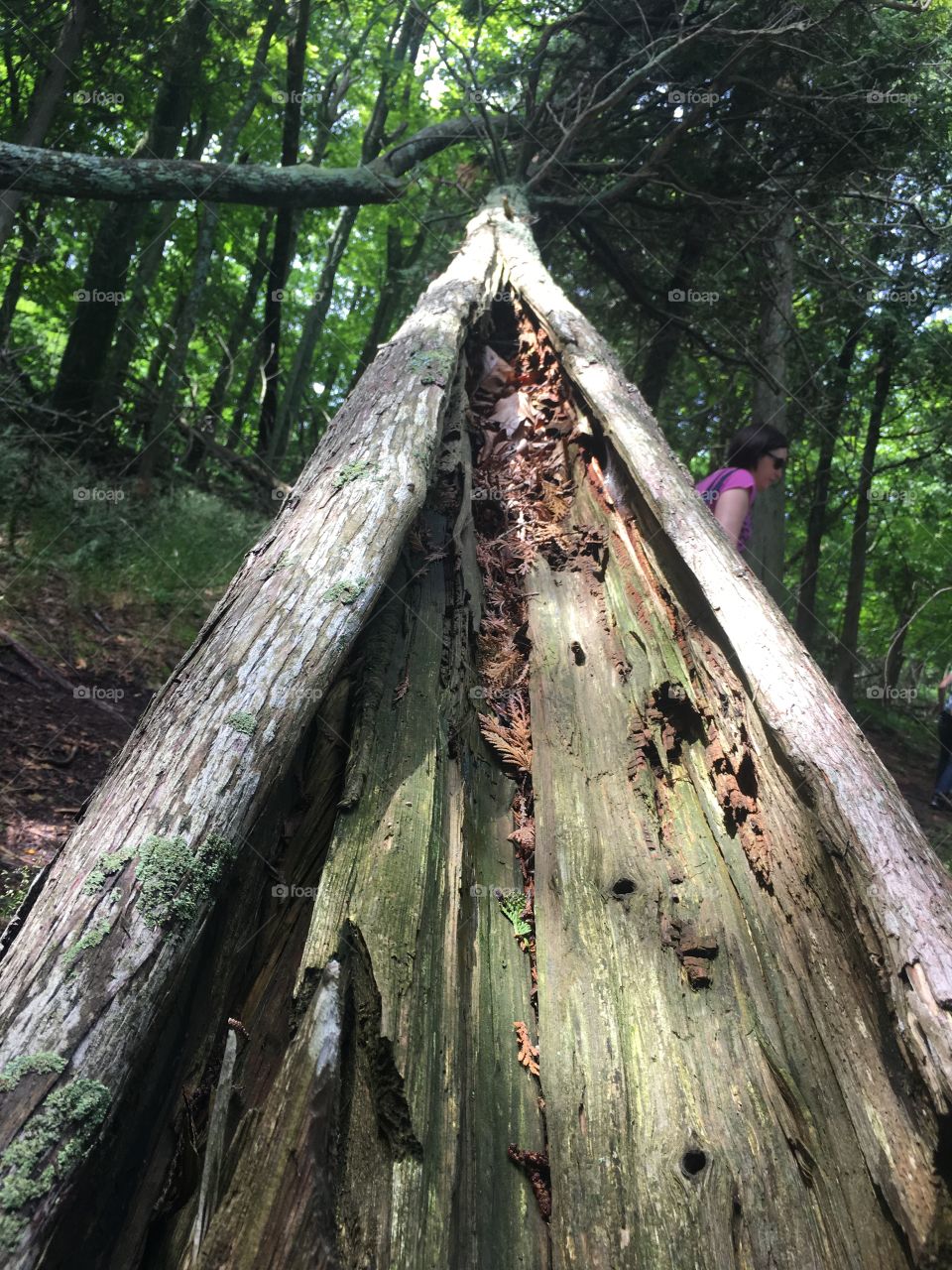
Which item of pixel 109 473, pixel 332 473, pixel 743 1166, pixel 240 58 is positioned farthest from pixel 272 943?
pixel 240 58

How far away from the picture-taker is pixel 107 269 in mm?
7391

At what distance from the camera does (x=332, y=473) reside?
8.50 ft

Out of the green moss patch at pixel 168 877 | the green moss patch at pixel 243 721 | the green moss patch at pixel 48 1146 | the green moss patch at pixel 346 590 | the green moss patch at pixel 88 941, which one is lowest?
the green moss patch at pixel 48 1146

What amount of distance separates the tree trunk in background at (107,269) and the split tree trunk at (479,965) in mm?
6248

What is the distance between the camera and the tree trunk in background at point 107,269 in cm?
727

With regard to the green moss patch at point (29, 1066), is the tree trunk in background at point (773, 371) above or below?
above

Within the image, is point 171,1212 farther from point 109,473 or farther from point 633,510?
point 109,473

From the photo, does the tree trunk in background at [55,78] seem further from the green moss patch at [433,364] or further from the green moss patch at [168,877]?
the green moss patch at [168,877]

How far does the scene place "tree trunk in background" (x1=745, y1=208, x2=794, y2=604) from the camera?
686 centimetres

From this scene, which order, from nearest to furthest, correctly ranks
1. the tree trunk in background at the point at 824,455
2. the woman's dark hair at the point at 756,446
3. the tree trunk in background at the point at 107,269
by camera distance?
the woman's dark hair at the point at 756,446
the tree trunk in background at the point at 107,269
the tree trunk in background at the point at 824,455

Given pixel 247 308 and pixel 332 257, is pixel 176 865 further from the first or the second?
pixel 247 308

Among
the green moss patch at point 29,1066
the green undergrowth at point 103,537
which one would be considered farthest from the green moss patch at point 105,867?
the green undergrowth at point 103,537

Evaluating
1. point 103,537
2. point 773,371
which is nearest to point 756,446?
point 773,371

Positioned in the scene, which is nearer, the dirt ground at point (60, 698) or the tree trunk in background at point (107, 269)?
the dirt ground at point (60, 698)
